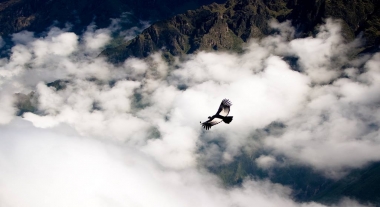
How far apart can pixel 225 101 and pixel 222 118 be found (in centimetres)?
291

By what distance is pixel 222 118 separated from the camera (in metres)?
45.7

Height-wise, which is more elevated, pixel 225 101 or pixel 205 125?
pixel 225 101

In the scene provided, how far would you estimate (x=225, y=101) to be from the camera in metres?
47.6

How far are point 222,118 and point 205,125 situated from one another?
240 cm

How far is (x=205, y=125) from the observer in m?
46.5

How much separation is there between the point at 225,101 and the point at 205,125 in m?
4.19
